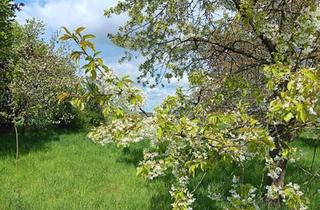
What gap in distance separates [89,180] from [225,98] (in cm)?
462

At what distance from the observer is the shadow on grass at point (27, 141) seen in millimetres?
13597

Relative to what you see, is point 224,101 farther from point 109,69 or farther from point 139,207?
point 109,69

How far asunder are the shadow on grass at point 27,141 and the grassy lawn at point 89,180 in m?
0.05

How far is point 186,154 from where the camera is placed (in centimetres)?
420

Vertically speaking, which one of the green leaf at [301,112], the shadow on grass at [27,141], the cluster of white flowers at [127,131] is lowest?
the cluster of white flowers at [127,131]

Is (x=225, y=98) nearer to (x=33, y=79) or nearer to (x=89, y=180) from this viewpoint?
(x=89, y=180)

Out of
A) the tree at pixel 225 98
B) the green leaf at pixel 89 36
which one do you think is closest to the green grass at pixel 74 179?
the tree at pixel 225 98

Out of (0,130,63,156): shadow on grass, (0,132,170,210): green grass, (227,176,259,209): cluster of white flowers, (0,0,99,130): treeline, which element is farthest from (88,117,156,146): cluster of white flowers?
(0,130,63,156): shadow on grass

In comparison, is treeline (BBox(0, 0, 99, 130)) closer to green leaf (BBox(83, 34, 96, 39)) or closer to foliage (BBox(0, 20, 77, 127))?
foliage (BBox(0, 20, 77, 127))

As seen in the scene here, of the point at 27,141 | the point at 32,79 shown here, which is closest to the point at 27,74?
the point at 32,79

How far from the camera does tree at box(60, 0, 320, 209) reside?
3.51 meters

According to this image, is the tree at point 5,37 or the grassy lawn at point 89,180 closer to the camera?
the grassy lawn at point 89,180

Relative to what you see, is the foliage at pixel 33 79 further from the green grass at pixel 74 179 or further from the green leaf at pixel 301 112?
the green leaf at pixel 301 112

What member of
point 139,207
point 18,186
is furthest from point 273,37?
point 18,186
